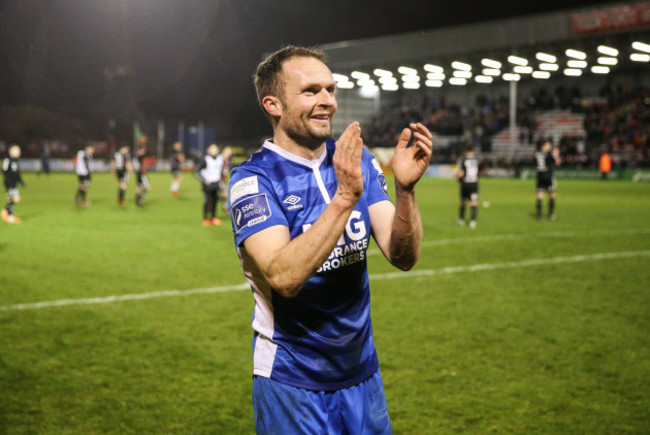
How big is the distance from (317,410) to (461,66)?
46.0 metres

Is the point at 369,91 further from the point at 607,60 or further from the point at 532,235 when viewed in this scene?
the point at 532,235

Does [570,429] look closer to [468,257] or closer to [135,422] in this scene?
[135,422]

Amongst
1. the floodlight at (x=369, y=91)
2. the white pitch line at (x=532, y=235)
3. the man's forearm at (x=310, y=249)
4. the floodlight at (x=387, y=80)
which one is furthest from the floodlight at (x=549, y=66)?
the man's forearm at (x=310, y=249)

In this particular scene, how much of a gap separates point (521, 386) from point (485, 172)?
41.7 meters

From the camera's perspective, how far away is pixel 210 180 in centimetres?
1684

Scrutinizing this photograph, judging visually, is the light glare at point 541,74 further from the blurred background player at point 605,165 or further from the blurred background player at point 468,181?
the blurred background player at point 468,181

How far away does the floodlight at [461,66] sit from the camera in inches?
1758

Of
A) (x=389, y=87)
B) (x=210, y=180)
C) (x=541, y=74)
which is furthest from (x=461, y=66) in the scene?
(x=210, y=180)

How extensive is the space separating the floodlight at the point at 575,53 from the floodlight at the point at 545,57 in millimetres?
1209

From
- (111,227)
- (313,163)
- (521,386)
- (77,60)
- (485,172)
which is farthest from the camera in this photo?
(77,60)

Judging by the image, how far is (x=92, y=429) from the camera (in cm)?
440

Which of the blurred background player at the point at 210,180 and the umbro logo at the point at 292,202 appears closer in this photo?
the umbro logo at the point at 292,202

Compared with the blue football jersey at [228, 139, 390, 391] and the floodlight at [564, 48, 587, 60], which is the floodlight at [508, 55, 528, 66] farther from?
the blue football jersey at [228, 139, 390, 391]

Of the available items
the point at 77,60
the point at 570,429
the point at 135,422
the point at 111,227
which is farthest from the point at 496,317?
the point at 77,60
